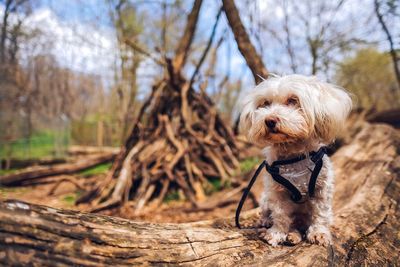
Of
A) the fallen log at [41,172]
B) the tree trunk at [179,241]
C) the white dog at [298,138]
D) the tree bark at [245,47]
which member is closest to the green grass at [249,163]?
the tree bark at [245,47]

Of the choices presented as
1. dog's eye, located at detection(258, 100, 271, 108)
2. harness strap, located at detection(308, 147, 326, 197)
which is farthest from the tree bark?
harness strap, located at detection(308, 147, 326, 197)

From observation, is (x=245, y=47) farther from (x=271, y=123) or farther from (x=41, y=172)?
(x=41, y=172)

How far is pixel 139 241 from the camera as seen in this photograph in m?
1.65

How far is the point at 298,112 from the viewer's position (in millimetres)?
2473

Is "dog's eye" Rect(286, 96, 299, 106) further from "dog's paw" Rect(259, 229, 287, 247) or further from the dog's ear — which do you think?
"dog's paw" Rect(259, 229, 287, 247)

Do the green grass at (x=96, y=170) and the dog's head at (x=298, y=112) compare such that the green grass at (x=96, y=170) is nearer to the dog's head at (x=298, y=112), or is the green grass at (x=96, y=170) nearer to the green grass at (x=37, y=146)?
the green grass at (x=37, y=146)

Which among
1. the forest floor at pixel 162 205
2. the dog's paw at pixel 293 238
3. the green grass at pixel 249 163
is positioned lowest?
the forest floor at pixel 162 205

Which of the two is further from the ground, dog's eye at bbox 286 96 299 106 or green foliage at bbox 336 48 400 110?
green foliage at bbox 336 48 400 110

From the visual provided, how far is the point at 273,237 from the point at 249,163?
5524 mm

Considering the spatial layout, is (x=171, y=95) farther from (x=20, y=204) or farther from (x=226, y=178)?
(x=20, y=204)

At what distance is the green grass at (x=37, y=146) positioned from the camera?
Result: 1270 centimetres

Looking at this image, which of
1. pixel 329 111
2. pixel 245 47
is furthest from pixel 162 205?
pixel 329 111

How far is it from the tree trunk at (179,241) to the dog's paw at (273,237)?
0.05 meters

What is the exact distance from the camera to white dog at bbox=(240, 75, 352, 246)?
240cm
